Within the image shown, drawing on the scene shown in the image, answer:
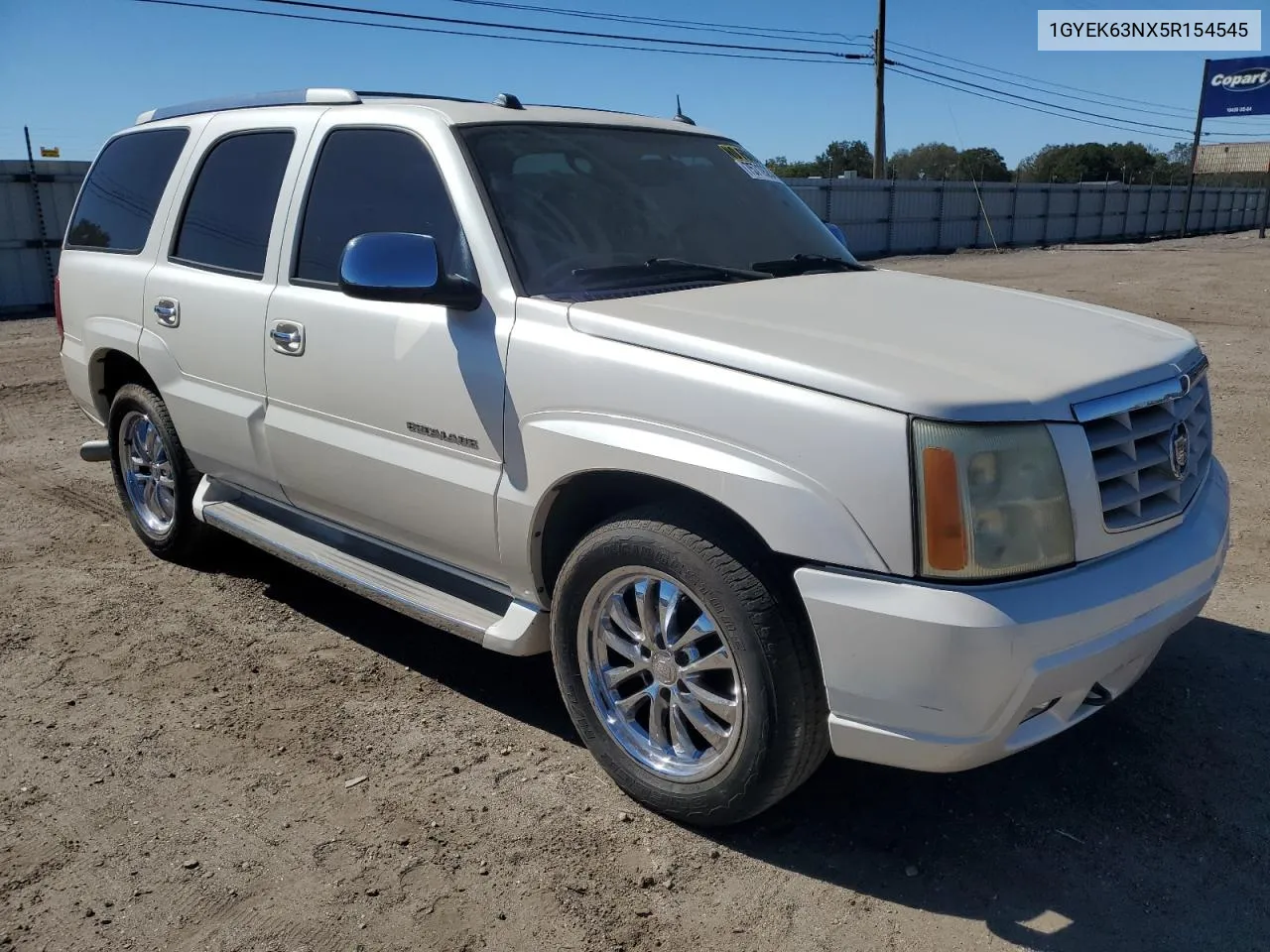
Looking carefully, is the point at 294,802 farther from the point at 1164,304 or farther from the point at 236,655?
the point at 1164,304

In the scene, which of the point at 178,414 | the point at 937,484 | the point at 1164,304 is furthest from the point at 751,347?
the point at 1164,304

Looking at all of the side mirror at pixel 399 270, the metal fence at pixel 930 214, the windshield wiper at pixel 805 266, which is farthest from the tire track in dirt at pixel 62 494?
the metal fence at pixel 930 214

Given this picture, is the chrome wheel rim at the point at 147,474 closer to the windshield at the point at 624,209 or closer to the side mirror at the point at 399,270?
the side mirror at the point at 399,270

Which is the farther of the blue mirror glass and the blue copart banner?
the blue copart banner

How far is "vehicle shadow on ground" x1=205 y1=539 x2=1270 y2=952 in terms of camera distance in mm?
2703

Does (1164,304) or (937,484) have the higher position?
(937,484)

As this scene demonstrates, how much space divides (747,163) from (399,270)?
1.84 metres

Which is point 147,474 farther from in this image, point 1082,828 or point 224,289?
point 1082,828

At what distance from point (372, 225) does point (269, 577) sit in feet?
7.15

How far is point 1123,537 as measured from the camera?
2.69 metres

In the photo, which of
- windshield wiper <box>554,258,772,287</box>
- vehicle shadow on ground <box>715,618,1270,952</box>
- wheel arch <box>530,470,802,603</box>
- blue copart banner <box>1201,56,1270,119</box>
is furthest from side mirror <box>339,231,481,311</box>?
blue copart banner <box>1201,56,1270,119</box>

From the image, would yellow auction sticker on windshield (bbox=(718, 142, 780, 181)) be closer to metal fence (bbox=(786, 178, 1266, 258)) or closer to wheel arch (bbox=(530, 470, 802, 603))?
wheel arch (bbox=(530, 470, 802, 603))

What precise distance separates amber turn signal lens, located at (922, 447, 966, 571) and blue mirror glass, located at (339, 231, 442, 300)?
1.56m

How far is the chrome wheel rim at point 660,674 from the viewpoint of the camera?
294 centimetres
